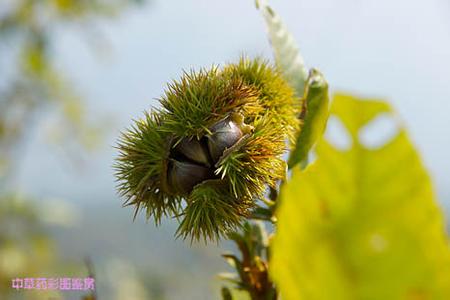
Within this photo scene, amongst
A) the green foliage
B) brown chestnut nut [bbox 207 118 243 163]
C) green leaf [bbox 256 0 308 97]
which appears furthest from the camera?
green leaf [bbox 256 0 308 97]

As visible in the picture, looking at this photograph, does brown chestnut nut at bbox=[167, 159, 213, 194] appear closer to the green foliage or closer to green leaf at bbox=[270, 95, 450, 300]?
the green foliage

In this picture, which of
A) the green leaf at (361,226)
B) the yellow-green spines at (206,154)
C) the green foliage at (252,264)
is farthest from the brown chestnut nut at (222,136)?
the green leaf at (361,226)

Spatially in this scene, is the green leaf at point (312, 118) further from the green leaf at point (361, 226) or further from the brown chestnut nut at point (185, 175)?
the green leaf at point (361, 226)

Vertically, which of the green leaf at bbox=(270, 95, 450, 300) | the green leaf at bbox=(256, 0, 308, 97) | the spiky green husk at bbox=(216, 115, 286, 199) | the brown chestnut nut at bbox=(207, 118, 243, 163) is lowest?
the green leaf at bbox=(270, 95, 450, 300)

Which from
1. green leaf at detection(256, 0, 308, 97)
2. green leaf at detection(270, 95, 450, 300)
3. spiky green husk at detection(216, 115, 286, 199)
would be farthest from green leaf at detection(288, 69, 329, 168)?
green leaf at detection(270, 95, 450, 300)

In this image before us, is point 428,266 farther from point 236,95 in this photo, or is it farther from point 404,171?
point 236,95
